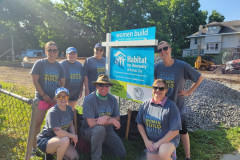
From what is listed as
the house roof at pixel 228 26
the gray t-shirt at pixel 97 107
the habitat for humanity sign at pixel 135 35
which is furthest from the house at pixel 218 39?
the gray t-shirt at pixel 97 107

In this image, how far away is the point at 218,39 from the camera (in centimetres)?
3800

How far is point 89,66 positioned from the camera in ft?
14.4

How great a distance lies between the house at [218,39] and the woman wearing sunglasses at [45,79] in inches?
1567

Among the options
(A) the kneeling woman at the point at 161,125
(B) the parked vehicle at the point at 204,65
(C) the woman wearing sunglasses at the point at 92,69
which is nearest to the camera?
(A) the kneeling woman at the point at 161,125

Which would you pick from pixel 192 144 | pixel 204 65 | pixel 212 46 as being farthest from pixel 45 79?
pixel 212 46

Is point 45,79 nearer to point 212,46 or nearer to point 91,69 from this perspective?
point 91,69

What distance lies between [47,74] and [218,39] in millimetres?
41317

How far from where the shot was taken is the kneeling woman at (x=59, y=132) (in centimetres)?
286

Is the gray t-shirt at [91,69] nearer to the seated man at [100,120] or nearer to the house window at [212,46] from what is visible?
the seated man at [100,120]

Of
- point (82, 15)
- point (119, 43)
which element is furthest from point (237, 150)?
point (82, 15)

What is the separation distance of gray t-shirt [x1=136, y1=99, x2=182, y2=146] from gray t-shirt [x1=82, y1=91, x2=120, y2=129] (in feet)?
2.24

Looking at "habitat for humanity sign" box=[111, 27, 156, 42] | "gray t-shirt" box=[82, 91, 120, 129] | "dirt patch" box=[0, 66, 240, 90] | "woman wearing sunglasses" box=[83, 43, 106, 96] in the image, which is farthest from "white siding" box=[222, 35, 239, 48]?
"gray t-shirt" box=[82, 91, 120, 129]

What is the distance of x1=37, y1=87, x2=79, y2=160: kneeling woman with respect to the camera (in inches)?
112

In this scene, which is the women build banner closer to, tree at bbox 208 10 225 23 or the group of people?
the group of people
